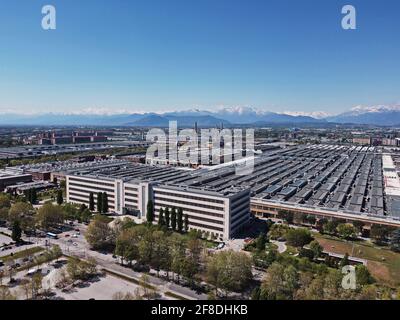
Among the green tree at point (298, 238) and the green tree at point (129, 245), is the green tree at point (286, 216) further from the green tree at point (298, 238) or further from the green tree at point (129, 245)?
the green tree at point (129, 245)

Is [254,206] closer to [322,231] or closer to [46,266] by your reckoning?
[322,231]

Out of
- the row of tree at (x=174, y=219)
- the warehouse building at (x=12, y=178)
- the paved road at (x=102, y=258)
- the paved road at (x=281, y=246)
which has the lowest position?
the paved road at (x=281, y=246)

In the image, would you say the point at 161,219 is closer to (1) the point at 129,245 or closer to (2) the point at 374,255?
(1) the point at 129,245

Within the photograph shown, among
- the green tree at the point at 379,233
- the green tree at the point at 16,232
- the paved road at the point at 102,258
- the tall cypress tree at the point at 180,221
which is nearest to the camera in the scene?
the paved road at the point at 102,258

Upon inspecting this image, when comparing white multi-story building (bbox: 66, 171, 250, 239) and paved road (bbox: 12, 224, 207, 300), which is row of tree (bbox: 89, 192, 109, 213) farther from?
paved road (bbox: 12, 224, 207, 300)

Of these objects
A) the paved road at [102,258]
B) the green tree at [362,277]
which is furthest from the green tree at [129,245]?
the green tree at [362,277]

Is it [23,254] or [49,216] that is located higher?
[49,216]

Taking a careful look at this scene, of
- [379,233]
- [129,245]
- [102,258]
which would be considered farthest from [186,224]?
[379,233]
